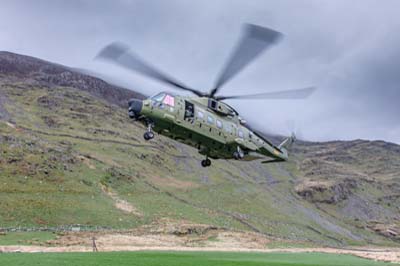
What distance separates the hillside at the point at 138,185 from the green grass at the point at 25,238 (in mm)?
6895

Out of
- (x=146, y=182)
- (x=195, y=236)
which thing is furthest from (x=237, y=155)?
(x=146, y=182)

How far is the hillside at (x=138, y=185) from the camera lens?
79000mm

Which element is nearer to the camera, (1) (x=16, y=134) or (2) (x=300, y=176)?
(1) (x=16, y=134)

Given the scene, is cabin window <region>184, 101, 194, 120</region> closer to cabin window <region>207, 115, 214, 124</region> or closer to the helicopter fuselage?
the helicopter fuselage

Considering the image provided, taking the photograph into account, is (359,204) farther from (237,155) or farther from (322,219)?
(237,155)

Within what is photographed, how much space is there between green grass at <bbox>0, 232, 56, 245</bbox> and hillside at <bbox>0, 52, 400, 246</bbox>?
6.90 m

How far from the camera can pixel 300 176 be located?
183 m

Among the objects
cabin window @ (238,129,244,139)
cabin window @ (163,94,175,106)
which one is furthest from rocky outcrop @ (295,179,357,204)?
cabin window @ (163,94,175,106)

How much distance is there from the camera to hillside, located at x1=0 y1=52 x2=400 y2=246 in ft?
259

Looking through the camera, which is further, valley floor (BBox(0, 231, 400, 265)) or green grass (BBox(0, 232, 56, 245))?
green grass (BBox(0, 232, 56, 245))

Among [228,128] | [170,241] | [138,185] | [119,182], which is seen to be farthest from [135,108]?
[138,185]

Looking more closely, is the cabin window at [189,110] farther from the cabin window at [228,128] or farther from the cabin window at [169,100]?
the cabin window at [228,128]

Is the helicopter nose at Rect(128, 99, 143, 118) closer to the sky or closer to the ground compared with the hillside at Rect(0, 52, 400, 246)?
closer to the sky

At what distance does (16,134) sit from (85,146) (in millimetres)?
16922
